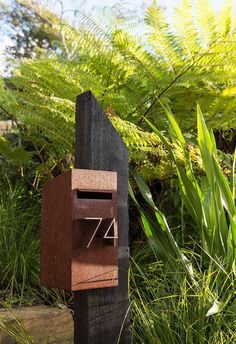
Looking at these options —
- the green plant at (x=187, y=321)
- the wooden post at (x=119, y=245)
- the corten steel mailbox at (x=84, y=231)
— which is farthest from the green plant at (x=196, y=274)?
the corten steel mailbox at (x=84, y=231)

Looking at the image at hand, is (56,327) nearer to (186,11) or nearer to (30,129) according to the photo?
(30,129)

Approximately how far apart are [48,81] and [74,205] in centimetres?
117

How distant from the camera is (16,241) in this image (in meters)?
2.34

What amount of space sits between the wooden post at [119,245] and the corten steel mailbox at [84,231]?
46 millimetres

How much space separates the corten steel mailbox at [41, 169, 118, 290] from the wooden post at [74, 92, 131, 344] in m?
0.05

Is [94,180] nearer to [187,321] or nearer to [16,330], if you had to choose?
[187,321]

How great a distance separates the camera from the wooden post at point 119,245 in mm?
1298

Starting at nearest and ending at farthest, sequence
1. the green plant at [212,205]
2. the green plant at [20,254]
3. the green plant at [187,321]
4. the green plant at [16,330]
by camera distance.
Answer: the green plant at [187,321]
the green plant at [16,330]
the green plant at [212,205]
the green plant at [20,254]

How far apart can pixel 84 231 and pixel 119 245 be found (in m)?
0.16

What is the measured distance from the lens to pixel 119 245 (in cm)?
138

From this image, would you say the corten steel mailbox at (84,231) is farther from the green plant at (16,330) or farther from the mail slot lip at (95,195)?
the green plant at (16,330)

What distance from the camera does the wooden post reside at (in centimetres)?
130

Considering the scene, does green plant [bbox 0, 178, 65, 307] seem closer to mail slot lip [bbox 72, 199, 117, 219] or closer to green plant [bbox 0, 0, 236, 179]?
green plant [bbox 0, 0, 236, 179]

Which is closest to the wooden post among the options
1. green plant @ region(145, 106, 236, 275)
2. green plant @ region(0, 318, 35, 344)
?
green plant @ region(0, 318, 35, 344)
